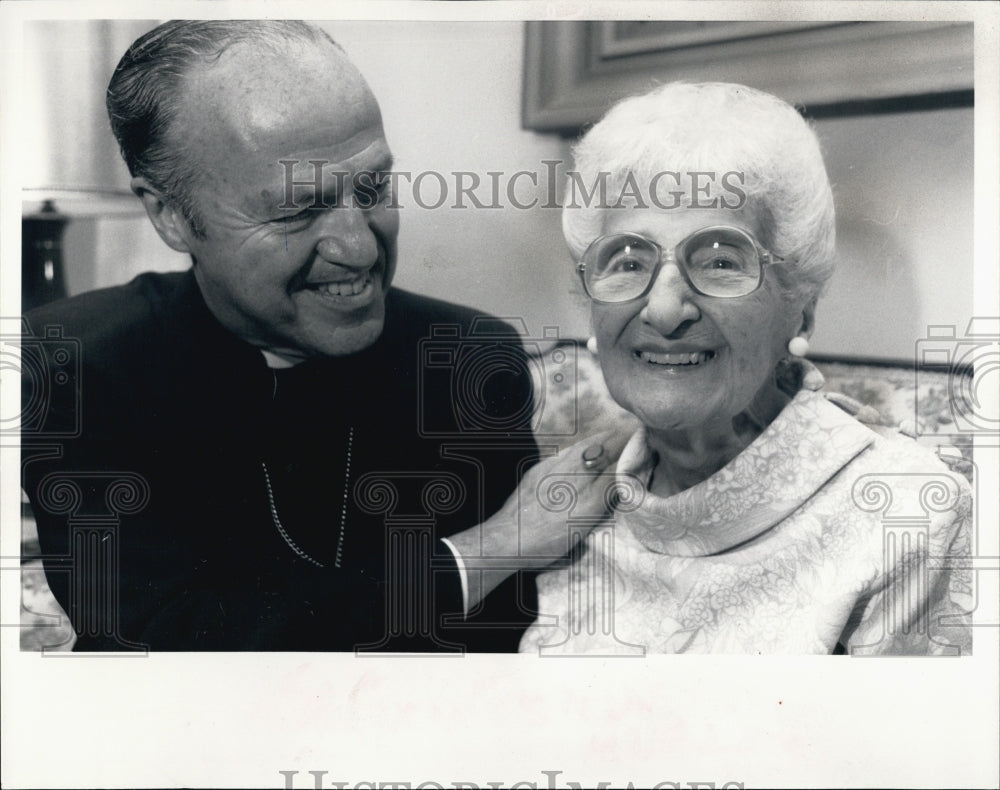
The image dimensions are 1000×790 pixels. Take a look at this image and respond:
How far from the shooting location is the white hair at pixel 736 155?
199 cm

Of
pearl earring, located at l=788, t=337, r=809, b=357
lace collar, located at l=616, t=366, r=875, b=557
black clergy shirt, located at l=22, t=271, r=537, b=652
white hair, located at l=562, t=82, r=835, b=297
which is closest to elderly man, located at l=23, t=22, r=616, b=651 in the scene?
black clergy shirt, located at l=22, t=271, r=537, b=652

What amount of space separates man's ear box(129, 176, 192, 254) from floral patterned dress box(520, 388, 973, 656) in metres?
1.07

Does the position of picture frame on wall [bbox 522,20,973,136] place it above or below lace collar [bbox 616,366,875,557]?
above

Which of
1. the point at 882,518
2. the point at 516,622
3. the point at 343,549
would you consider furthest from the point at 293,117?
the point at 882,518

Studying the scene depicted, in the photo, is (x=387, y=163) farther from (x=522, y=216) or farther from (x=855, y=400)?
(x=855, y=400)

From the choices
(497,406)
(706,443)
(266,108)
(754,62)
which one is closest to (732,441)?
(706,443)

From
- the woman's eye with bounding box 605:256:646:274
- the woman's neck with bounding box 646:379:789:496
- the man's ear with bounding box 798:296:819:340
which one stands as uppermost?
the woman's eye with bounding box 605:256:646:274

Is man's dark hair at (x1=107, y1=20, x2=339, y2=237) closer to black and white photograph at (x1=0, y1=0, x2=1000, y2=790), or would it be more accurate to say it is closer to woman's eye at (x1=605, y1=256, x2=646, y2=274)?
black and white photograph at (x1=0, y1=0, x2=1000, y2=790)

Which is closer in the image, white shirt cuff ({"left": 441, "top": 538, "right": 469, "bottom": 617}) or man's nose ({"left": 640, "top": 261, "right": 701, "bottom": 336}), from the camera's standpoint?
man's nose ({"left": 640, "top": 261, "right": 701, "bottom": 336})

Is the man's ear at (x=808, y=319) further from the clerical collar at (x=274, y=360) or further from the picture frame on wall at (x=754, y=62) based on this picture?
the clerical collar at (x=274, y=360)

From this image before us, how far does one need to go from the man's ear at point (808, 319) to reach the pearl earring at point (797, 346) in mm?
13

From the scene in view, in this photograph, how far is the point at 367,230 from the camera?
2.05 m

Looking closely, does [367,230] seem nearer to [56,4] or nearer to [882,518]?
[56,4]

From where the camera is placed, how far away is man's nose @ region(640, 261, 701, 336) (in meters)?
1.98
